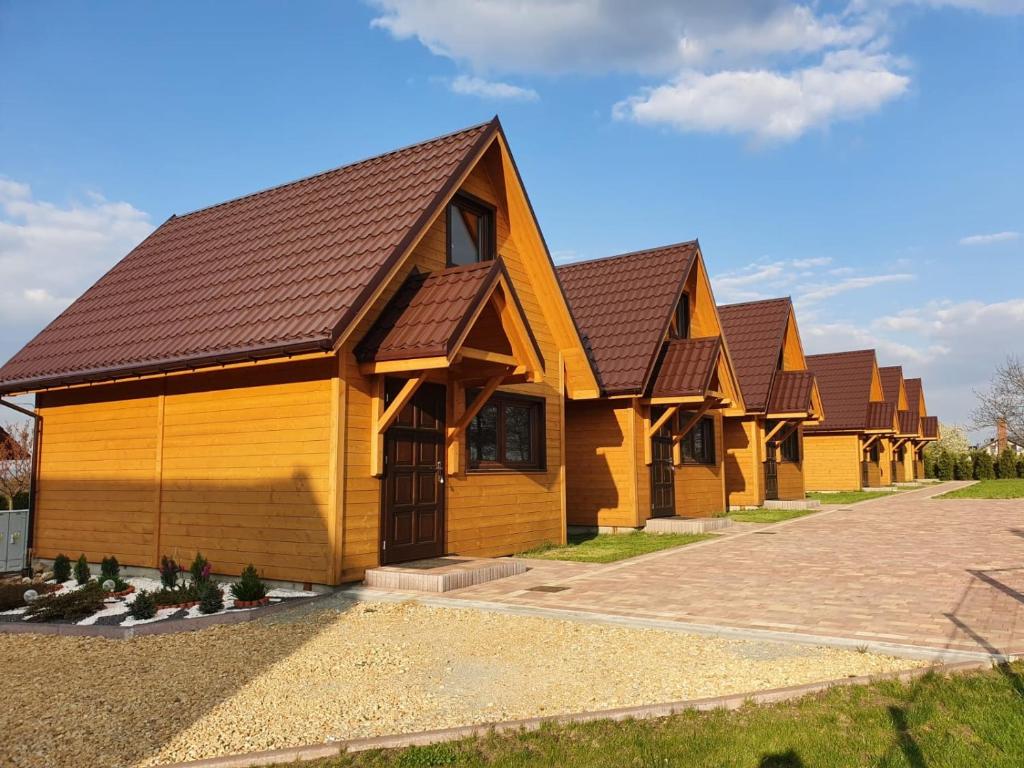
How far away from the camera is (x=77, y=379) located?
37.7 feet

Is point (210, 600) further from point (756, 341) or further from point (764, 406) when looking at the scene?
point (756, 341)

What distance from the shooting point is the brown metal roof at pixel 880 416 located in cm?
3509

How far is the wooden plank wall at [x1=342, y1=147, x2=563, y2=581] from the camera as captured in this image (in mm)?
9391

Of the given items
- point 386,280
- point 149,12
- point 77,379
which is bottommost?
point 77,379

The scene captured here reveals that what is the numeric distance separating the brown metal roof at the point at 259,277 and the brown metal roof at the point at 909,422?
1589 inches

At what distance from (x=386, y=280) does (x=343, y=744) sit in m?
6.08

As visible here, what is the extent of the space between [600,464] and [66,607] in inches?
429

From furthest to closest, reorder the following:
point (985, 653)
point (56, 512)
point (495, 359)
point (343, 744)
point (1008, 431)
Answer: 1. point (1008, 431)
2. point (56, 512)
3. point (495, 359)
4. point (985, 653)
5. point (343, 744)

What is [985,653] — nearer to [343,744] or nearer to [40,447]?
[343,744]

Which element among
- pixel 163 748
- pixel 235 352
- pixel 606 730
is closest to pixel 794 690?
pixel 606 730

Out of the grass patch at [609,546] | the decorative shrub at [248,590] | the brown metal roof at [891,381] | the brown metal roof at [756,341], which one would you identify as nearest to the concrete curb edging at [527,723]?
the decorative shrub at [248,590]

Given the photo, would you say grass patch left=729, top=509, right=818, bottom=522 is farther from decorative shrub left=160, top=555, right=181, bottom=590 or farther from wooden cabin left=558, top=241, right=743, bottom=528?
decorative shrub left=160, top=555, right=181, bottom=590

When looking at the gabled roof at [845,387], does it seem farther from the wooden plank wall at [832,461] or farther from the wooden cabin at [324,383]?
the wooden cabin at [324,383]

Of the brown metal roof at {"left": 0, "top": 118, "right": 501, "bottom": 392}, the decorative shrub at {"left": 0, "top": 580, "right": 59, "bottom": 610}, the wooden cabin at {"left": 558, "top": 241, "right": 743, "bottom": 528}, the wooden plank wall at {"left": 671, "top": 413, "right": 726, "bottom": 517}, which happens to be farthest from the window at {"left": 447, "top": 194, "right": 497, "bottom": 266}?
the wooden plank wall at {"left": 671, "top": 413, "right": 726, "bottom": 517}
